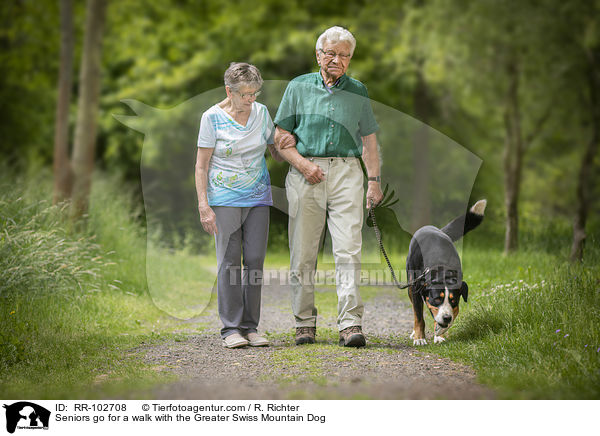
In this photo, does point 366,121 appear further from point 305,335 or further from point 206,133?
point 305,335

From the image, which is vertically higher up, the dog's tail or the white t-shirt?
the white t-shirt

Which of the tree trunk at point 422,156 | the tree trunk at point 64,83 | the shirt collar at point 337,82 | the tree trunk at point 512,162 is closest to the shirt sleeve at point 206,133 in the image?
the shirt collar at point 337,82

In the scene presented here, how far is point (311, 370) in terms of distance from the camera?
4.61m

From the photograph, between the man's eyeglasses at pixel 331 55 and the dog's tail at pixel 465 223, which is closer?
the man's eyeglasses at pixel 331 55

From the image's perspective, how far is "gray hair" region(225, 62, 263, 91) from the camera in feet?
16.5

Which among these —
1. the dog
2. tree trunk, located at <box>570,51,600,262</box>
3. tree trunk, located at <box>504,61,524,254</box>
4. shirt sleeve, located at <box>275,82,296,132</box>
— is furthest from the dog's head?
tree trunk, located at <box>570,51,600,262</box>

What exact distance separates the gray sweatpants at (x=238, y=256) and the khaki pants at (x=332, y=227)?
288 millimetres

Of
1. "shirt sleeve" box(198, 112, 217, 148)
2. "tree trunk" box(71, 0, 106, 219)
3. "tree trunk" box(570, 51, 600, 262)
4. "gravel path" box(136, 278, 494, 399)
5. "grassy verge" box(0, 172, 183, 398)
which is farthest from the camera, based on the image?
"tree trunk" box(570, 51, 600, 262)

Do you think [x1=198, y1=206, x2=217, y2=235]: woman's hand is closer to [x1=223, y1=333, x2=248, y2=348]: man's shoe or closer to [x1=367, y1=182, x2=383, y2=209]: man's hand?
[x1=223, y1=333, x2=248, y2=348]: man's shoe

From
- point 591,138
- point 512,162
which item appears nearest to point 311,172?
point 512,162

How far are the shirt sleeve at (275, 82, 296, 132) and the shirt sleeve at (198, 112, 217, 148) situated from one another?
54 cm

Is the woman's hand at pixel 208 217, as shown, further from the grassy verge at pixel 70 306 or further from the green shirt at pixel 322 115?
the grassy verge at pixel 70 306

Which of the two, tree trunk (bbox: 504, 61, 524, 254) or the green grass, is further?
tree trunk (bbox: 504, 61, 524, 254)

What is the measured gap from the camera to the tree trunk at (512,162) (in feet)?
31.8
